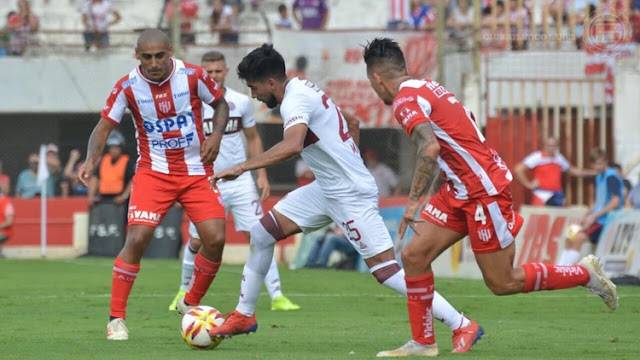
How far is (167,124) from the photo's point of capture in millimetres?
10680

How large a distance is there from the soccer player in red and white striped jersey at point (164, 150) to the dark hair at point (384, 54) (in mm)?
2052

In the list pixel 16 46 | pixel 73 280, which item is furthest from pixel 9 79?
pixel 73 280

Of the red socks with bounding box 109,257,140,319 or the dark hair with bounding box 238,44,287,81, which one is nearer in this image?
the dark hair with bounding box 238,44,287,81

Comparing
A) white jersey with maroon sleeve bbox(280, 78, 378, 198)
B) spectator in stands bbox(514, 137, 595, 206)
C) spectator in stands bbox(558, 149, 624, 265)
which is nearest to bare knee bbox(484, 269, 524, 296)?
white jersey with maroon sleeve bbox(280, 78, 378, 198)

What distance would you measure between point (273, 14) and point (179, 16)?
152 inches

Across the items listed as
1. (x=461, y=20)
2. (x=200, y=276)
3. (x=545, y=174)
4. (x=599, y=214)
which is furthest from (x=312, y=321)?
(x=461, y=20)

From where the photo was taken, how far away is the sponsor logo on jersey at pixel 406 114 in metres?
8.59

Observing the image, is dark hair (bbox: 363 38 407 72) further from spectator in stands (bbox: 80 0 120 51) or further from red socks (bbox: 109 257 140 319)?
spectator in stands (bbox: 80 0 120 51)

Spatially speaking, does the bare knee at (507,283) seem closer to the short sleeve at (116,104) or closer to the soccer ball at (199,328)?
the soccer ball at (199,328)

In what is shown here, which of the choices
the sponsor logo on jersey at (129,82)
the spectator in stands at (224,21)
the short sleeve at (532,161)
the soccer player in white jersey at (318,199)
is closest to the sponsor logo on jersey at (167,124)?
the sponsor logo on jersey at (129,82)

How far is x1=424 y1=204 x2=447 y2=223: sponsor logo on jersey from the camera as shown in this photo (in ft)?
29.5

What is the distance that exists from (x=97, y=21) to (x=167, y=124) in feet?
48.9

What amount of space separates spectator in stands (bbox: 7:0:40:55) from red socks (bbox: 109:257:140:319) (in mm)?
14758

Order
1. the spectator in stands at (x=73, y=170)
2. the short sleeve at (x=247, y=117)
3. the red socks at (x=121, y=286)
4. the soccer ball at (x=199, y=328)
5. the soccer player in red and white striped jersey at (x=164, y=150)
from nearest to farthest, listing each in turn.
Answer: the soccer ball at (x=199, y=328)
the red socks at (x=121, y=286)
the soccer player in red and white striped jersey at (x=164, y=150)
the short sleeve at (x=247, y=117)
the spectator in stands at (x=73, y=170)
